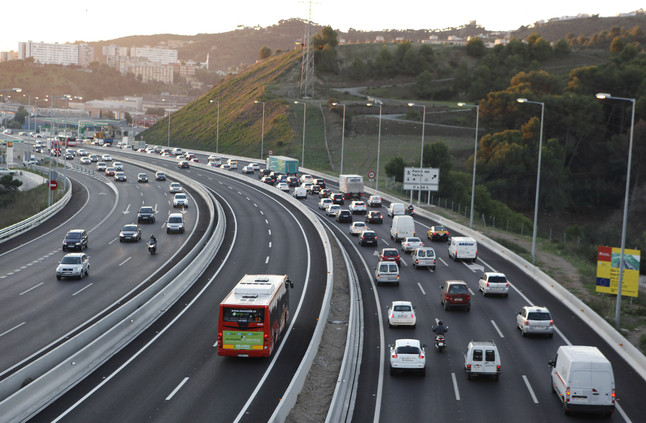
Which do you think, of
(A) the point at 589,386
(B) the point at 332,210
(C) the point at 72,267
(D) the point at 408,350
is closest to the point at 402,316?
(D) the point at 408,350

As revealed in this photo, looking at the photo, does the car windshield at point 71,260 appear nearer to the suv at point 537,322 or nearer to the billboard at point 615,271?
the suv at point 537,322

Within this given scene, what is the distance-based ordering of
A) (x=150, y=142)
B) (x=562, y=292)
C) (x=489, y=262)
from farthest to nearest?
(x=150, y=142), (x=489, y=262), (x=562, y=292)

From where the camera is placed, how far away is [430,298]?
132 feet

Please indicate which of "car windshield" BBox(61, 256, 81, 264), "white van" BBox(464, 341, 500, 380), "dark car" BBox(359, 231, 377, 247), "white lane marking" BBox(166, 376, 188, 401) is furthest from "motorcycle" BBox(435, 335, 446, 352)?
"dark car" BBox(359, 231, 377, 247)

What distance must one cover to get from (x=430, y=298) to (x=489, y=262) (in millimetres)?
12321

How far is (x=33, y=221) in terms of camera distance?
61875mm

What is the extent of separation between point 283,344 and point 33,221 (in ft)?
130

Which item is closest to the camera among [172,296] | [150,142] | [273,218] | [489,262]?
[172,296]

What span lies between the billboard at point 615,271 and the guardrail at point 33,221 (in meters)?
43.6

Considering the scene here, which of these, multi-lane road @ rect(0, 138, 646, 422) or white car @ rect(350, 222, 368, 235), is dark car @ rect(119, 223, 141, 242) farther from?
white car @ rect(350, 222, 368, 235)

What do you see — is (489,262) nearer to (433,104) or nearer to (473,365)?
(473,365)

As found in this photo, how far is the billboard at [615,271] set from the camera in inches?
1346

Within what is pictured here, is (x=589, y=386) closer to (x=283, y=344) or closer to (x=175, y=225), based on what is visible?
(x=283, y=344)

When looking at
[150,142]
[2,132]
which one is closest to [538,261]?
[150,142]
